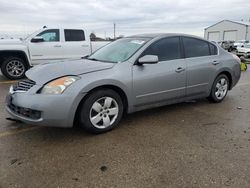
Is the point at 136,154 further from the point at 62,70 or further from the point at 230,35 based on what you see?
the point at 230,35

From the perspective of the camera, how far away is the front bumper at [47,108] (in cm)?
332

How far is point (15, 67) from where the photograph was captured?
27.6 feet

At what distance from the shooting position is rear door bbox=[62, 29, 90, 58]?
29.8 ft

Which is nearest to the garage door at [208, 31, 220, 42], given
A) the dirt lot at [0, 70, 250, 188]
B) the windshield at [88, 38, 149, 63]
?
the windshield at [88, 38, 149, 63]

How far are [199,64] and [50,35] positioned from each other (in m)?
5.94

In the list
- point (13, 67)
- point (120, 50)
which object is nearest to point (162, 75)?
point (120, 50)

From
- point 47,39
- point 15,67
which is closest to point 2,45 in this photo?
point 15,67

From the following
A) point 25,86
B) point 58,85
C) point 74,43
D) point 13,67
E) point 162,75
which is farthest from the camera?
point 74,43

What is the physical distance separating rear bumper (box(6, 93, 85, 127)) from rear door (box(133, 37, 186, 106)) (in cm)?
109

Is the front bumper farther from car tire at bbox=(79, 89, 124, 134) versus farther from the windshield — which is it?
the windshield

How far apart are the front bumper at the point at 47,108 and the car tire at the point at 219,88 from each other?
10.4 ft

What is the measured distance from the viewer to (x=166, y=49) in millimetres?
4570

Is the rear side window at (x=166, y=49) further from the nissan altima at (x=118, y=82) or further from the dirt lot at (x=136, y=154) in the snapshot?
the dirt lot at (x=136, y=154)

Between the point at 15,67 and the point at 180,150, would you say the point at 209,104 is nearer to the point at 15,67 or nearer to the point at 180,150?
the point at 180,150
